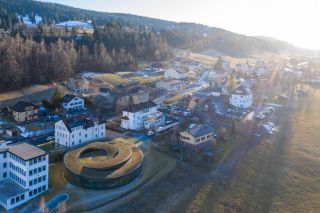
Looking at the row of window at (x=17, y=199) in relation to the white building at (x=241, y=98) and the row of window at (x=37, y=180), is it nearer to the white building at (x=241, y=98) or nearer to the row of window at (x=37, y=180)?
the row of window at (x=37, y=180)

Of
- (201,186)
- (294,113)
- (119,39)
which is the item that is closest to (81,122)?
(201,186)

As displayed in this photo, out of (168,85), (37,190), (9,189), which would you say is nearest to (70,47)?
(168,85)

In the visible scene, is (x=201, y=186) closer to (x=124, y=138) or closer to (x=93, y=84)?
(x=124, y=138)

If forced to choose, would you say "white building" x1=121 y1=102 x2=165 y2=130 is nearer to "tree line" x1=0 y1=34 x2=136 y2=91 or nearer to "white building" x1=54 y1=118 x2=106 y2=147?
"white building" x1=54 y1=118 x2=106 y2=147

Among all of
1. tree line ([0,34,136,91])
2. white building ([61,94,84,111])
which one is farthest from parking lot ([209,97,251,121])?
tree line ([0,34,136,91])

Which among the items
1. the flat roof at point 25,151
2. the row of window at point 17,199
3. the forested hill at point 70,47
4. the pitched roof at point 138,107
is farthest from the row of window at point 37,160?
the forested hill at point 70,47

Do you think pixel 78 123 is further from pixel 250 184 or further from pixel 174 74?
pixel 174 74
